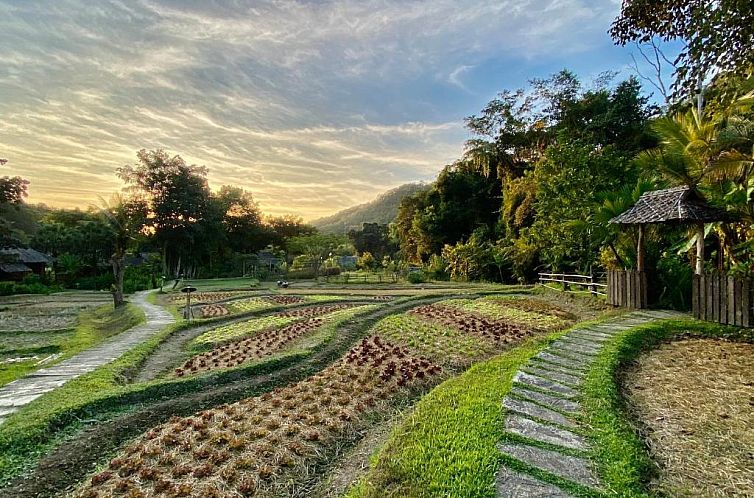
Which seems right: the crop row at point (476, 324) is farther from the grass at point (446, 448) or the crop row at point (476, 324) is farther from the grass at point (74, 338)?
the grass at point (74, 338)

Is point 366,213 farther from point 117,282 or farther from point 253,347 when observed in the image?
point 253,347

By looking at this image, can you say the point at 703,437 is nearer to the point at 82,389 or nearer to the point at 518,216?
the point at 82,389

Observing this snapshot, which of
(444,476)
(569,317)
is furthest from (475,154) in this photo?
(444,476)

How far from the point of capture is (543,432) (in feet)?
12.5

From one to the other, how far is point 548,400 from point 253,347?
5940 mm

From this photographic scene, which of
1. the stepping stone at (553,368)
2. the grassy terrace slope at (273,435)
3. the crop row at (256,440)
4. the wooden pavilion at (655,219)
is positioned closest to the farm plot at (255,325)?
the grassy terrace slope at (273,435)

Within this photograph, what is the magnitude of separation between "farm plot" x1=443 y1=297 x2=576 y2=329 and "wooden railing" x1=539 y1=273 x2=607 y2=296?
5.05 feet

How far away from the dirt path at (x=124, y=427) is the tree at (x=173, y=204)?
3639 cm

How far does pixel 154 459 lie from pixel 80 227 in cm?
3637

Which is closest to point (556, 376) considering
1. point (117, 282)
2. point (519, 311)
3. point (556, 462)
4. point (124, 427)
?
point (556, 462)

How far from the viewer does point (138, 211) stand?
3866cm

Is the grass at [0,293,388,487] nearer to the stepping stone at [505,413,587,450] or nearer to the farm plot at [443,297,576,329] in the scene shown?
the stepping stone at [505,413,587,450]

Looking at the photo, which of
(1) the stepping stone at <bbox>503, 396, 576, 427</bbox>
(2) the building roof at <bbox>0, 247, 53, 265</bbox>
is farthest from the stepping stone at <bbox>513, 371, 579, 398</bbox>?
(2) the building roof at <bbox>0, 247, 53, 265</bbox>

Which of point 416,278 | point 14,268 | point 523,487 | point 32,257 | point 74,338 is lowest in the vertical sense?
point 74,338
